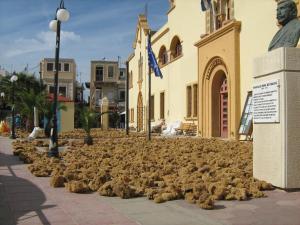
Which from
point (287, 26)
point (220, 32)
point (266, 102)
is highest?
point (220, 32)

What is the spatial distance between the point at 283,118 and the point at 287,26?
1578 mm

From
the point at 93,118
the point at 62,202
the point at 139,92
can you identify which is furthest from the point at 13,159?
the point at 139,92

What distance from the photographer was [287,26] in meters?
7.89

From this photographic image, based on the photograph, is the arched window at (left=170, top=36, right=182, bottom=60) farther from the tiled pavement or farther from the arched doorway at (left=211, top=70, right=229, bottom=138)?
the tiled pavement

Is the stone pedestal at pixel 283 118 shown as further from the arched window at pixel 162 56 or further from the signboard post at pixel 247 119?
the arched window at pixel 162 56

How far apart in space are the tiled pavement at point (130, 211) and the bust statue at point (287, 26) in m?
2.41

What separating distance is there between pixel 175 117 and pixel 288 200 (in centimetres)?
2397

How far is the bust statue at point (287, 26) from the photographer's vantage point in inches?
302

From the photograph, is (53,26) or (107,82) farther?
(107,82)

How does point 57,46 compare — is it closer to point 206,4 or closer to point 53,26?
point 53,26

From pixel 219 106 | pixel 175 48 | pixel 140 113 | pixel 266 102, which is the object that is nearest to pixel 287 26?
pixel 266 102

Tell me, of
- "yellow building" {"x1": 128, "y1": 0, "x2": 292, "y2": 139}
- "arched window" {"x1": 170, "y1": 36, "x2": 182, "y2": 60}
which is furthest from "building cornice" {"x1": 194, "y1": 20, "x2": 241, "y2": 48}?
"arched window" {"x1": 170, "y1": 36, "x2": 182, "y2": 60}

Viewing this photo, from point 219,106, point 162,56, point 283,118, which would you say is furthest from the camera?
point 162,56

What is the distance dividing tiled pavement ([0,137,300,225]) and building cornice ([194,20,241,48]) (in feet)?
46.4
